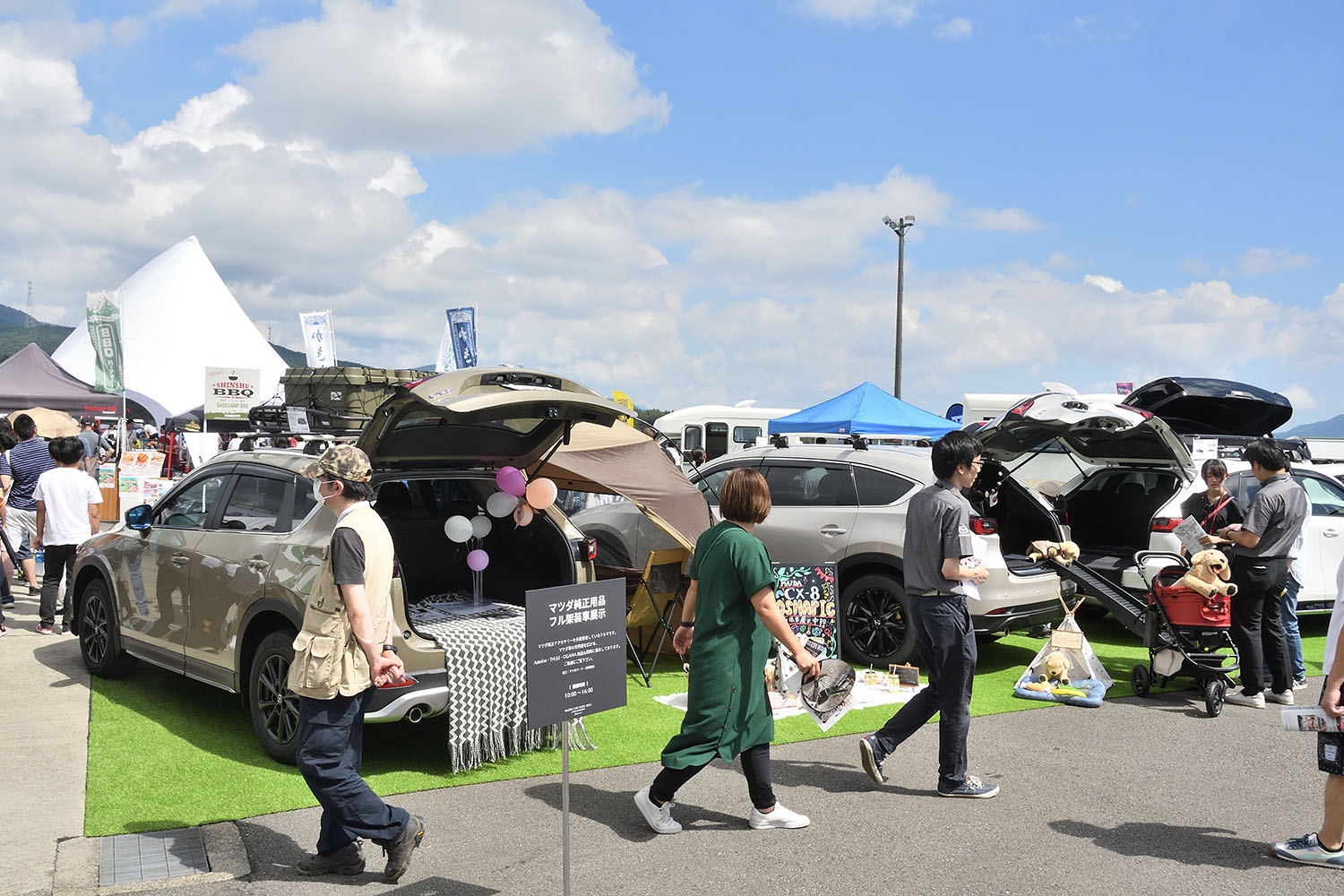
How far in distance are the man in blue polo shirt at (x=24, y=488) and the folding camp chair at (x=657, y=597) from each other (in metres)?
6.25

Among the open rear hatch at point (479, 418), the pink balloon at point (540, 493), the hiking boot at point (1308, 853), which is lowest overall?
the hiking boot at point (1308, 853)

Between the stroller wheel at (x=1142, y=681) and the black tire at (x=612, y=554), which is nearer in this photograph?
the stroller wheel at (x=1142, y=681)

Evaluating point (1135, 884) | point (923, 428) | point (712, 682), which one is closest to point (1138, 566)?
point (1135, 884)

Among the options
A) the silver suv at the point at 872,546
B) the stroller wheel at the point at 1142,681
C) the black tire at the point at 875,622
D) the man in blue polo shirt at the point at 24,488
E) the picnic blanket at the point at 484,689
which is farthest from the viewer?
the man in blue polo shirt at the point at 24,488

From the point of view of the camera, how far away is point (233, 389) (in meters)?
19.8

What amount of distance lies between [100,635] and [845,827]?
531 cm

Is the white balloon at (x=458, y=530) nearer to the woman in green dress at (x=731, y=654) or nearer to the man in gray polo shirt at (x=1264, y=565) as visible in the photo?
the woman in green dress at (x=731, y=654)

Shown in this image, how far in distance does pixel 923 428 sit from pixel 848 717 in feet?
37.3

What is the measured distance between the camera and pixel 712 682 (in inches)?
173

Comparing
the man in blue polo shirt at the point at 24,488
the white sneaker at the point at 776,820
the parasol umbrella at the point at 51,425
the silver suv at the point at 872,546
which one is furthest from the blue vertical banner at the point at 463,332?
the white sneaker at the point at 776,820

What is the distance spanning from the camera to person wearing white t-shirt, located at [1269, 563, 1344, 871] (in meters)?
3.97

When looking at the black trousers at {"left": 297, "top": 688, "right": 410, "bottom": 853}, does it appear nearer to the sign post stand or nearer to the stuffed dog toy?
the sign post stand

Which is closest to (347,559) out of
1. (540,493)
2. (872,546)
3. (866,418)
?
(540,493)

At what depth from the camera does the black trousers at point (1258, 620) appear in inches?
271
